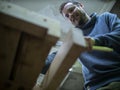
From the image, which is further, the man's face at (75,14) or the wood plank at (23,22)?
the man's face at (75,14)

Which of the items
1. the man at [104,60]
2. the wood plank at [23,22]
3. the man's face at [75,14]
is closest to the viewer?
the wood plank at [23,22]

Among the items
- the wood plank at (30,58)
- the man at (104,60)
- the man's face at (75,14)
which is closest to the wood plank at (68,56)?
the wood plank at (30,58)

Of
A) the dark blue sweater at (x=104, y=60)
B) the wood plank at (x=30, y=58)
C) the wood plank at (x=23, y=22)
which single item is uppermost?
the wood plank at (x=23, y=22)

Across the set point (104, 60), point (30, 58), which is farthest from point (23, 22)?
point (104, 60)

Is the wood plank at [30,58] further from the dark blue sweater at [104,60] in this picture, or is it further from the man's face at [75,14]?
the man's face at [75,14]

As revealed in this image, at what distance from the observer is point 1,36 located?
74 cm

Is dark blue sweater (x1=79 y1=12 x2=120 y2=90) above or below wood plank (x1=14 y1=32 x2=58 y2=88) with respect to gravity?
below

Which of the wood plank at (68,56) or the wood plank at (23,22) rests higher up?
the wood plank at (23,22)

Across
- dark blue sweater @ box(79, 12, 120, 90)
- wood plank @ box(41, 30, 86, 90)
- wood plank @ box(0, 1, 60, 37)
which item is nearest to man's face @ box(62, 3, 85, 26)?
dark blue sweater @ box(79, 12, 120, 90)

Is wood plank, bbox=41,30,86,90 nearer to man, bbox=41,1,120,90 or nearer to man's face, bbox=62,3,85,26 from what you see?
man, bbox=41,1,120,90

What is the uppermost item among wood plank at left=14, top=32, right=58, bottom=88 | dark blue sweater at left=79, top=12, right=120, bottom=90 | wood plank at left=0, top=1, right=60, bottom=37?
wood plank at left=0, top=1, right=60, bottom=37

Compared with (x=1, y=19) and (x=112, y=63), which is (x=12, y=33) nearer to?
(x=1, y=19)

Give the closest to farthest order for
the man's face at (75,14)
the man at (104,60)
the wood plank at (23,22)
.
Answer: the wood plank at (23,22)
the man at (104,60)
the man's face at (75,14)

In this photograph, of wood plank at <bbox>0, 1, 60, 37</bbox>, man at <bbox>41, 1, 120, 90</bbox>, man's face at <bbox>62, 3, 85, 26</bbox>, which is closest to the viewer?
wood plank at <bbox>0, 1, 60, 37</bbox>
